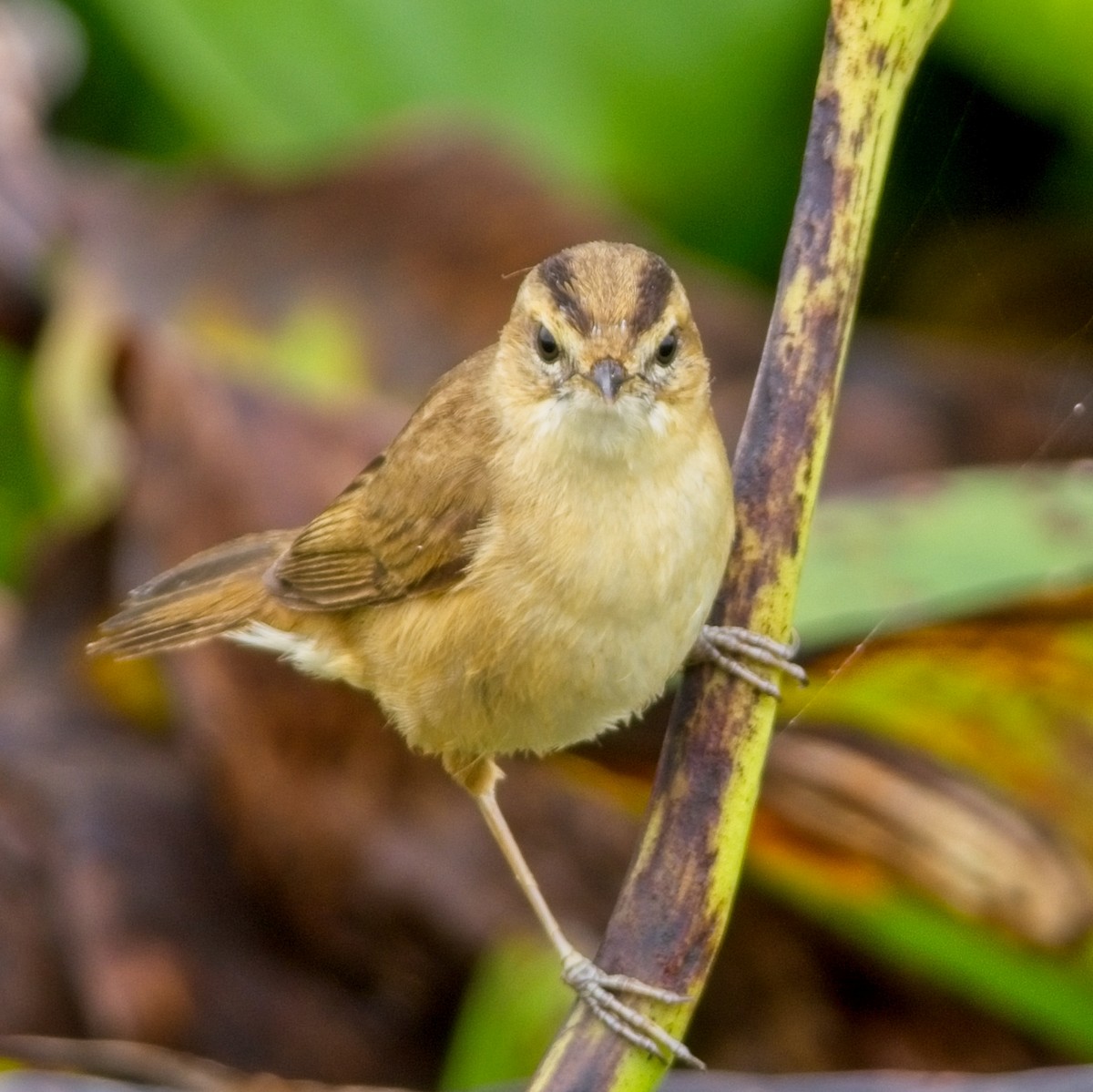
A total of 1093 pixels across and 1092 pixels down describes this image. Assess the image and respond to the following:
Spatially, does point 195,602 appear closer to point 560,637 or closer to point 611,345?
point 560,637

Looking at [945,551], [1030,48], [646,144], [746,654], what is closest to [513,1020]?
[945,551]

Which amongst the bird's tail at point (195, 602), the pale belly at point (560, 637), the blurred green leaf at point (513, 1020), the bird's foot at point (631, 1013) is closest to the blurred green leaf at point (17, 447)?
the bird's tail at point (195, 602)

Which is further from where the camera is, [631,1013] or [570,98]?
[570,98]

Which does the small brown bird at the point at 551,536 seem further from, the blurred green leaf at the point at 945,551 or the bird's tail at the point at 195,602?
the blurred green leaf at the point at 945,551

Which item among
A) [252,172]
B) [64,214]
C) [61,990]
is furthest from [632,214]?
[61,990]

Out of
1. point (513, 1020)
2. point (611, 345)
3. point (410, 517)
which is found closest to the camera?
point (611, 345)

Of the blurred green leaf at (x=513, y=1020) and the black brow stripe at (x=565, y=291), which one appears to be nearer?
the black brow stripe at (x=565, y=291)
